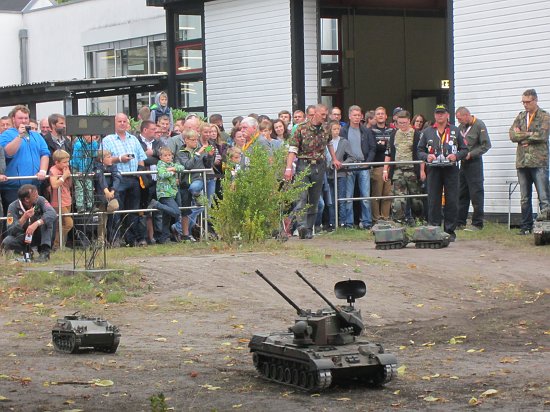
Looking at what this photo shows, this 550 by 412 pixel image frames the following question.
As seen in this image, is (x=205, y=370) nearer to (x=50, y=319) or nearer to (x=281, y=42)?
(x=50, y=319)

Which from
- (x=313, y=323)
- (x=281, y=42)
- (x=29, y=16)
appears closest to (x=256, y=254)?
(x=313, y=323)

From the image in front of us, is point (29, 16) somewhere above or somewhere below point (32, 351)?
above

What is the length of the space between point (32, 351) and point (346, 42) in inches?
866

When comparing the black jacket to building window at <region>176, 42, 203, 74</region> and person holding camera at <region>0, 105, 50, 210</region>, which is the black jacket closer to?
person holding camera at <region>0, 105, 50, 210</region>

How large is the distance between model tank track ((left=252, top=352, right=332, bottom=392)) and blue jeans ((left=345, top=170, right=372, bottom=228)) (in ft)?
41.5

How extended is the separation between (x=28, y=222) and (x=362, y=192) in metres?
7.87

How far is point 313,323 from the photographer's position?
10.2 metres

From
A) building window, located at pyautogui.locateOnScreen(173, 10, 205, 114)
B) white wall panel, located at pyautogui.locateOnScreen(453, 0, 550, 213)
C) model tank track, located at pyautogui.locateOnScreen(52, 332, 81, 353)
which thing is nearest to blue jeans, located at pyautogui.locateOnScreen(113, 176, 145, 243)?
white wall panel, located at pyautogui.locateOnScreen(453, 0, 550, 213)

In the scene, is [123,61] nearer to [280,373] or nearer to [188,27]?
[188,27]

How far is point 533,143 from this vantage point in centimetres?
2169

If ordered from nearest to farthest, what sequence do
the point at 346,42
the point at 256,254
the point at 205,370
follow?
1. the point at 205,370
2. the point at 256,254
3. the point at 346,42

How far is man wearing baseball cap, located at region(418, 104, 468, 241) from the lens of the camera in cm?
2103

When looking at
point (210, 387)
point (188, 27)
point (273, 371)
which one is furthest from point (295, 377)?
point (188, 27)

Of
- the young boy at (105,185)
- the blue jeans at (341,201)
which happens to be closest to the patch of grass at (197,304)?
the young boy at (105,185)
